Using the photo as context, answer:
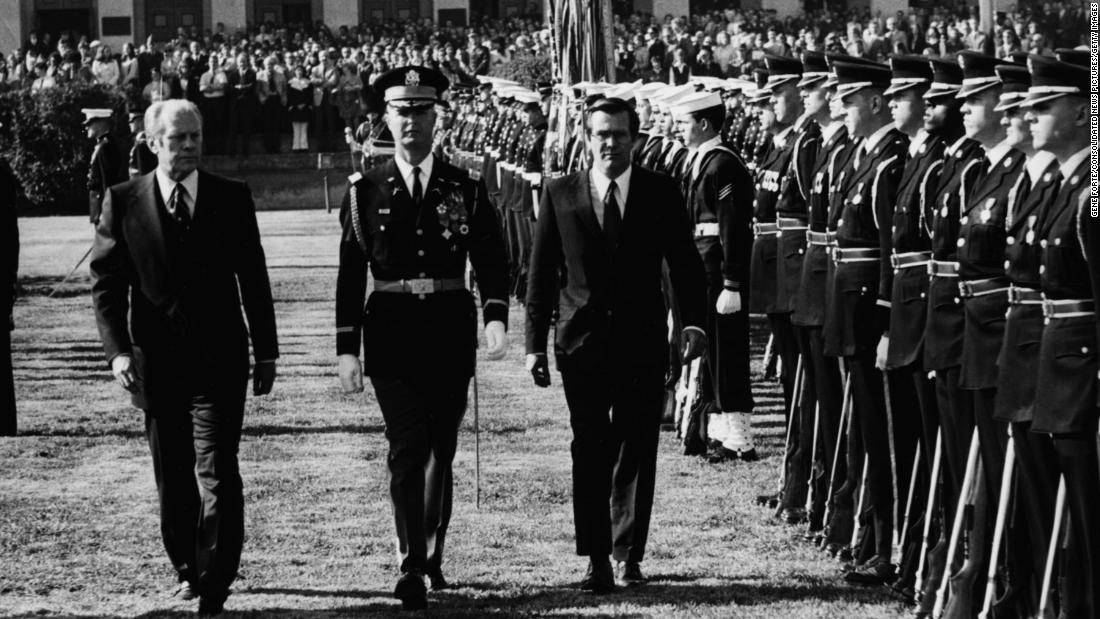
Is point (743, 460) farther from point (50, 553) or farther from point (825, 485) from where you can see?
point (50, 553)

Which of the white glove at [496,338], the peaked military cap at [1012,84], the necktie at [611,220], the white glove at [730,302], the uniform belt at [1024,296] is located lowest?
the white glove at [730,302]

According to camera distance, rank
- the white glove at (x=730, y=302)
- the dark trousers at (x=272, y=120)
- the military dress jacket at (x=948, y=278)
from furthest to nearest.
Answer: the dark trousers at (x=272, y=120)
the white glove at (x=730, y=302)
the military dress jacket at (x=948, y=278)

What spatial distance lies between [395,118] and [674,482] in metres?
3.44

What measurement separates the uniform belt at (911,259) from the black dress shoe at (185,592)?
3.01m

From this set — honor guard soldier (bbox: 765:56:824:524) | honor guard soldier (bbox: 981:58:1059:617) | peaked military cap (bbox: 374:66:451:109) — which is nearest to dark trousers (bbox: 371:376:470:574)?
peaked military cap (bbox: 374:66:451:109)

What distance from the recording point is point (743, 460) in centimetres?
1188

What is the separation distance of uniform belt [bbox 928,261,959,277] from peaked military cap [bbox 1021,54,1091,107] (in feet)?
3.11

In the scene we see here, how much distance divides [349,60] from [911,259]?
1417 inches

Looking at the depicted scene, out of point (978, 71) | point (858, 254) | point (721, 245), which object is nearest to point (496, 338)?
point (858, 254)

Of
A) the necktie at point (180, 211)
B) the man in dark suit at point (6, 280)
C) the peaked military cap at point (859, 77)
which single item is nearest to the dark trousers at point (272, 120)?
the man in dark suit at point (6, 280)

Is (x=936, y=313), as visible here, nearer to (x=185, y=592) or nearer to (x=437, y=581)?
(x=437, y=581)

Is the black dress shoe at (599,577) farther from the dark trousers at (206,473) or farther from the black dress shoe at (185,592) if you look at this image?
the black dress shoe at (185,592)

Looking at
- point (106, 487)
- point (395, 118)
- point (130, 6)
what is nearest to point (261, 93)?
point (130, 6)

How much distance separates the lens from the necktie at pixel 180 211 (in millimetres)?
8062
